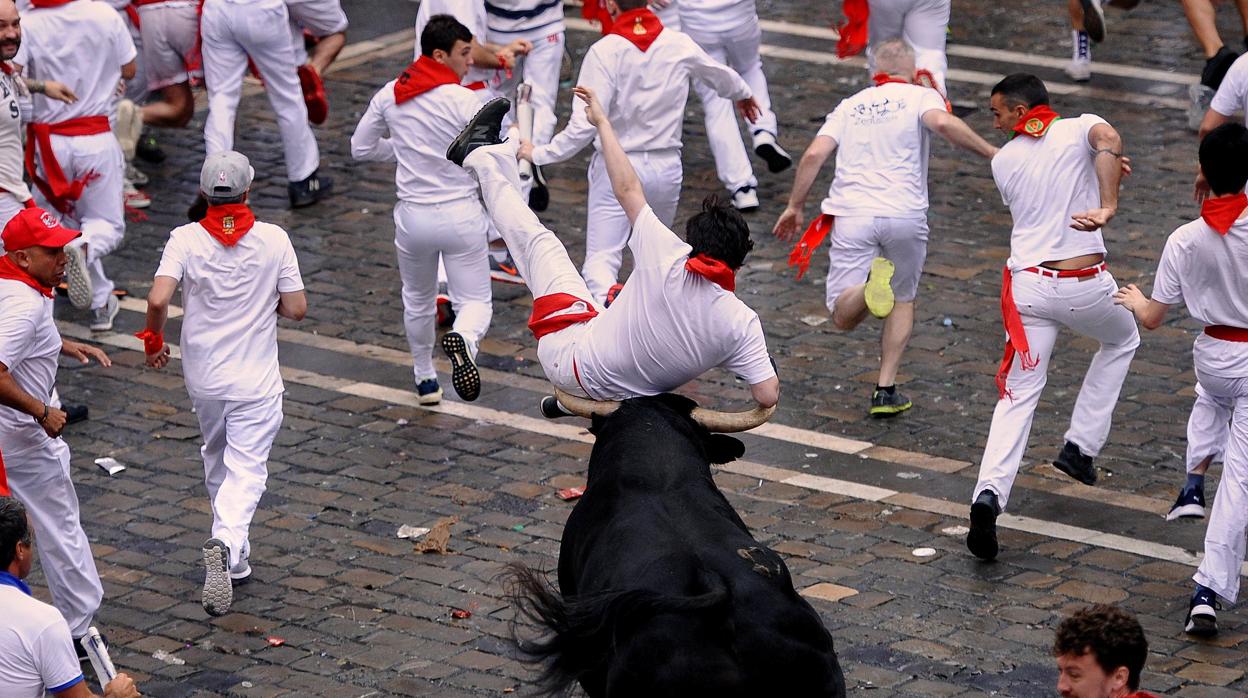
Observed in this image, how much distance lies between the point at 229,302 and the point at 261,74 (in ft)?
19.4

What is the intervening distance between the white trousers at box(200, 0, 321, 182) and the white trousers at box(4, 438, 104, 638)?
6130 mm

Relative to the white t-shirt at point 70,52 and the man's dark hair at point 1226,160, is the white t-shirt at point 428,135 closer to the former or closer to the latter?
the white t-shirt at point 70,52

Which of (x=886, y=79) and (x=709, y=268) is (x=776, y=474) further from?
(x=709, y=268)

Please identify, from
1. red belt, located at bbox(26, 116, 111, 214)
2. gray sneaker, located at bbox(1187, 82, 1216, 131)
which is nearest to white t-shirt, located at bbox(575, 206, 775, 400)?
red belt, located at bbox(26, 116, 111, 214)

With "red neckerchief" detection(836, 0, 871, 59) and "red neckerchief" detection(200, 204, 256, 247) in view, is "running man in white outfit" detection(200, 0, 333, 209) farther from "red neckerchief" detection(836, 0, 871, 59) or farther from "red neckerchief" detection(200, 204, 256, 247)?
"red neckerchief" detection(200, 204, 256, 247)

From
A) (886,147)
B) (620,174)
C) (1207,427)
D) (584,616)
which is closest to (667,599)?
(584,616)

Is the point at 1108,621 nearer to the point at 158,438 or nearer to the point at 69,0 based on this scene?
the point at 158,438

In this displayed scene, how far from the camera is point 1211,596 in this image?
26.5 feet

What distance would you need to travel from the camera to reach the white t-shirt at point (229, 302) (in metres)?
8.63

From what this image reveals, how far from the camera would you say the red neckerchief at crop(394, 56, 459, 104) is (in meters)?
10.6

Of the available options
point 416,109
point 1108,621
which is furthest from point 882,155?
point 1108,621

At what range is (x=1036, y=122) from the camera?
9.16 m

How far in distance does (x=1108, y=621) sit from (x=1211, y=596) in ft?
9.98

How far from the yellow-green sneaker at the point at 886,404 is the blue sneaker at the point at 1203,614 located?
2709 millimetres
